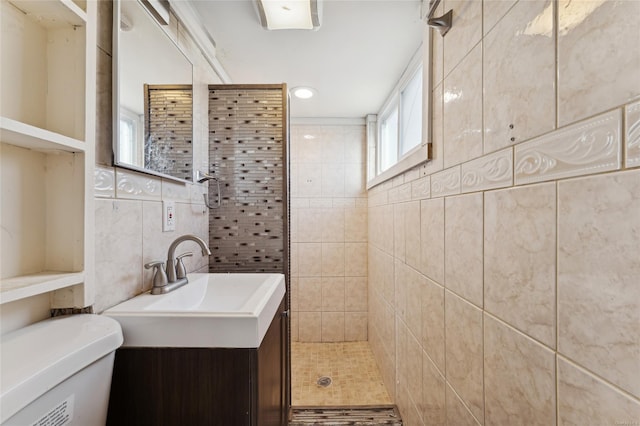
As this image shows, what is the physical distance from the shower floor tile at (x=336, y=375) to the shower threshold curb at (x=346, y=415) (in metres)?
0.07

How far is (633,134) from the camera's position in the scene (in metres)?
0.39

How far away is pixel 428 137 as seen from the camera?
108 cm

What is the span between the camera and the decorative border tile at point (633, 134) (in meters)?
0.38

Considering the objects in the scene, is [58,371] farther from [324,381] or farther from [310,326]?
[310,326]

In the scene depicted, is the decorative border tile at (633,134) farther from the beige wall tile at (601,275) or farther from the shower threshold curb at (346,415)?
the shower threshold curb at (346,415)

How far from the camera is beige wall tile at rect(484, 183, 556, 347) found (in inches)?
20.8

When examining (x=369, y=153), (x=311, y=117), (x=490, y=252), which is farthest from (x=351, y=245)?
(x=490, y=252)

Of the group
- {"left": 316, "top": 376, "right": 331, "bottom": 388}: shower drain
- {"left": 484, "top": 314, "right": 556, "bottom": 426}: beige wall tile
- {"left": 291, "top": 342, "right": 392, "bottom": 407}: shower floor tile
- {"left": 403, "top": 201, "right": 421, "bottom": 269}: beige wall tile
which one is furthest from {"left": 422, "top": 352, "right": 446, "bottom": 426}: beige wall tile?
{"left": 316, "top": 376, "right": 331, "bottom": 388}: shower drain

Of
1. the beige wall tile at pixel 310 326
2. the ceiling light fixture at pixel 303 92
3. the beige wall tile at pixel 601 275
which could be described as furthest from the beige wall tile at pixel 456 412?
the ceiling light fixture at pixel 303 92

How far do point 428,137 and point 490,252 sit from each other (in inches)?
22.0

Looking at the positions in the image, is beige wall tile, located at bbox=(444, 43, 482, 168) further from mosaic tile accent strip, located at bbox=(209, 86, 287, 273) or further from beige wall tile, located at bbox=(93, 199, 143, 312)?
beige wall tile, located at bbox=(93, 199, 143, 312)

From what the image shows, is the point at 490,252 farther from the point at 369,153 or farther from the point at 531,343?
the point at 369,153

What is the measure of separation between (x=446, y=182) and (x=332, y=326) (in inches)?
83.0

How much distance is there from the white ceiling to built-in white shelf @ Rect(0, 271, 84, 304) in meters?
1.25
